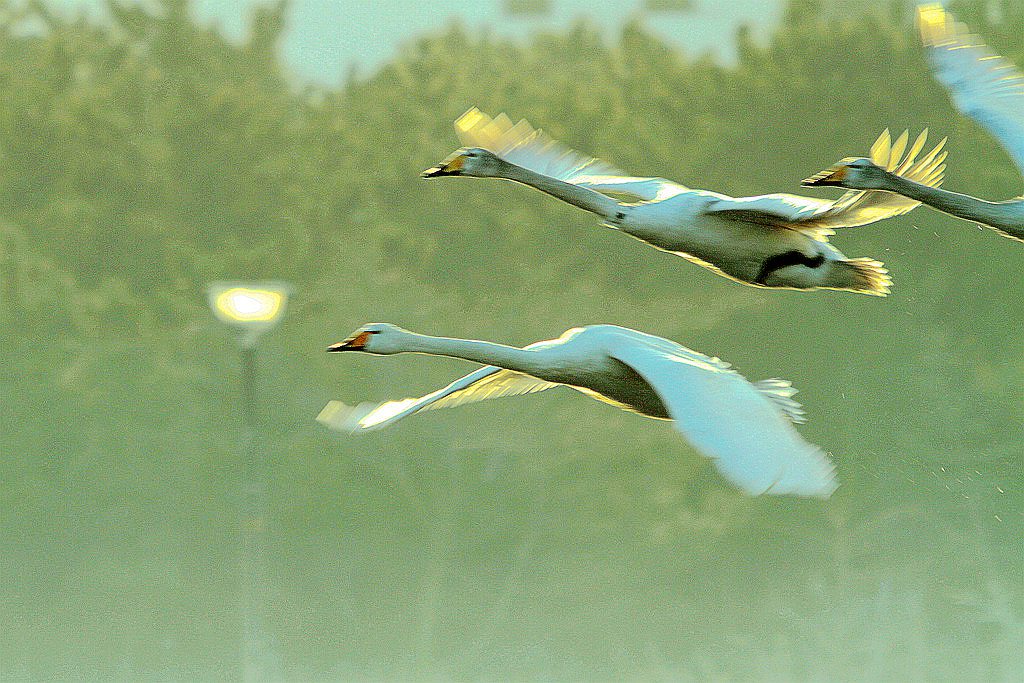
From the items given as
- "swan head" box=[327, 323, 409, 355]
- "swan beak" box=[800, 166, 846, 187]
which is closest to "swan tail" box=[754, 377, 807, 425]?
"swan beak" box=[800, 166, 846, 187]

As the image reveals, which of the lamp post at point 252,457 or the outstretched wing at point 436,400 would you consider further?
the lamp post at point 252,457

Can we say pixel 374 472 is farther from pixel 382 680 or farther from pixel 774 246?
pixel 774 246

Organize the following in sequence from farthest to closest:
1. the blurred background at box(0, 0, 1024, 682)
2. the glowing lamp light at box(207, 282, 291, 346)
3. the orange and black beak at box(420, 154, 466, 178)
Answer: the blurred background at box(0, 0, 1024, 682), the glowing lamp light at box(207, 282, 291, 346), the orange and black beak at box(420, 154, 466, 178)

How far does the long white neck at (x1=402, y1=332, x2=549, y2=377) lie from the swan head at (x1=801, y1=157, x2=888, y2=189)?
479mm

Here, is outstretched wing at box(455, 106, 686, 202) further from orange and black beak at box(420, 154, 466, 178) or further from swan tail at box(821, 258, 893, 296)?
swan tail at box(821, 258, 893, 296)

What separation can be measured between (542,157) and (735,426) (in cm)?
79

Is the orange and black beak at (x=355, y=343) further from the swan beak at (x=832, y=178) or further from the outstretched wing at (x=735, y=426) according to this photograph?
the swan beak at (x=832, y=178)

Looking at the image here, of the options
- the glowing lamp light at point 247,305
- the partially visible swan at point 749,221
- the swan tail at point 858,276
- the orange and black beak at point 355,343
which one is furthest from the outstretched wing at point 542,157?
the glowing lamp light at point 247,305

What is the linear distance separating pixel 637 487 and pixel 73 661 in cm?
226

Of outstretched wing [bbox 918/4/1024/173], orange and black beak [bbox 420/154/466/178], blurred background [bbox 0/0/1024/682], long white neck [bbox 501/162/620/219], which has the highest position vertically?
outstretched wing [bbox 918/4/1024/173]

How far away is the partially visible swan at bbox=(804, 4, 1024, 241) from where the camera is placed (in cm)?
224

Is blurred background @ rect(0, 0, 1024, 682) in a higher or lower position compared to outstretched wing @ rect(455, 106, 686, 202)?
lower

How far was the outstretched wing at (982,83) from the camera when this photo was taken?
2258 millimetres

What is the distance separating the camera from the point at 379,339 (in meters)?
2.04
